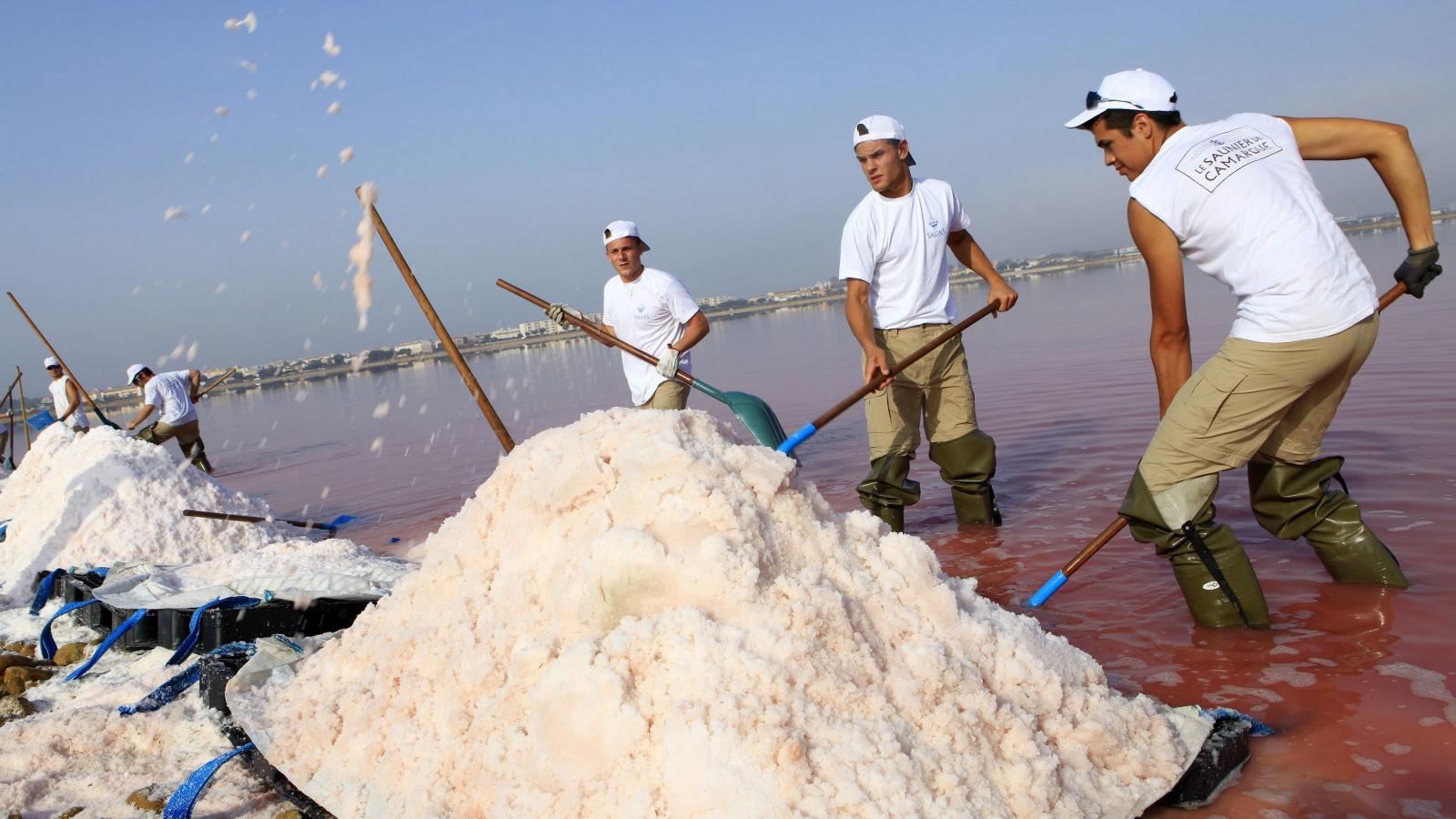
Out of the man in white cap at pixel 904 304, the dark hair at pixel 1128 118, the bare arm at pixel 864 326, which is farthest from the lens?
the man in white cap at pixel 904 304

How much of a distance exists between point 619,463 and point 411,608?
2.24 feet

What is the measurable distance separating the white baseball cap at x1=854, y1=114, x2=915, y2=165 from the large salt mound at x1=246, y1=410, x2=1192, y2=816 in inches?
91.0

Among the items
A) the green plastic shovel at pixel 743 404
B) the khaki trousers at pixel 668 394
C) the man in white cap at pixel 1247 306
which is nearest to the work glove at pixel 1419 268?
the man in white cap at pixel 1247 306

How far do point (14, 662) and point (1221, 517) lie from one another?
4.85 metres

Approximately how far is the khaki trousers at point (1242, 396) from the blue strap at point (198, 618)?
292 cm

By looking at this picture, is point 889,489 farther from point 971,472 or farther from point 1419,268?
point 1419,268

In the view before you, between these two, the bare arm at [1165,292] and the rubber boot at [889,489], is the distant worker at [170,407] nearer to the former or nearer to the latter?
the rubber boot at [889,489]

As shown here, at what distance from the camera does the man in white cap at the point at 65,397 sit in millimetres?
10595

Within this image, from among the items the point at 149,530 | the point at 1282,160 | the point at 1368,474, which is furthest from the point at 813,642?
the point at 149,530

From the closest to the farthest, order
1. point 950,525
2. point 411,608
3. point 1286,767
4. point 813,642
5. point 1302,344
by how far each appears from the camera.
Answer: point 813,642, point 1286,767, point 411,608, point 1302,344, point 950,525

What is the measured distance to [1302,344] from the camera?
247 cm

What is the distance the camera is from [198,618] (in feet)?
9.93

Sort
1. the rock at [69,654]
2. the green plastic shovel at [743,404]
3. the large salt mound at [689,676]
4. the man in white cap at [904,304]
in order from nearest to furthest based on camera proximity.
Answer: the large salt mound at [689,676] → the rock at [69,654] → the man in white cap at [904,304] → the green plastic shovel at [743,404]

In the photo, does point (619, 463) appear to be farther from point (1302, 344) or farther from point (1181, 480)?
point (1302, 344)
